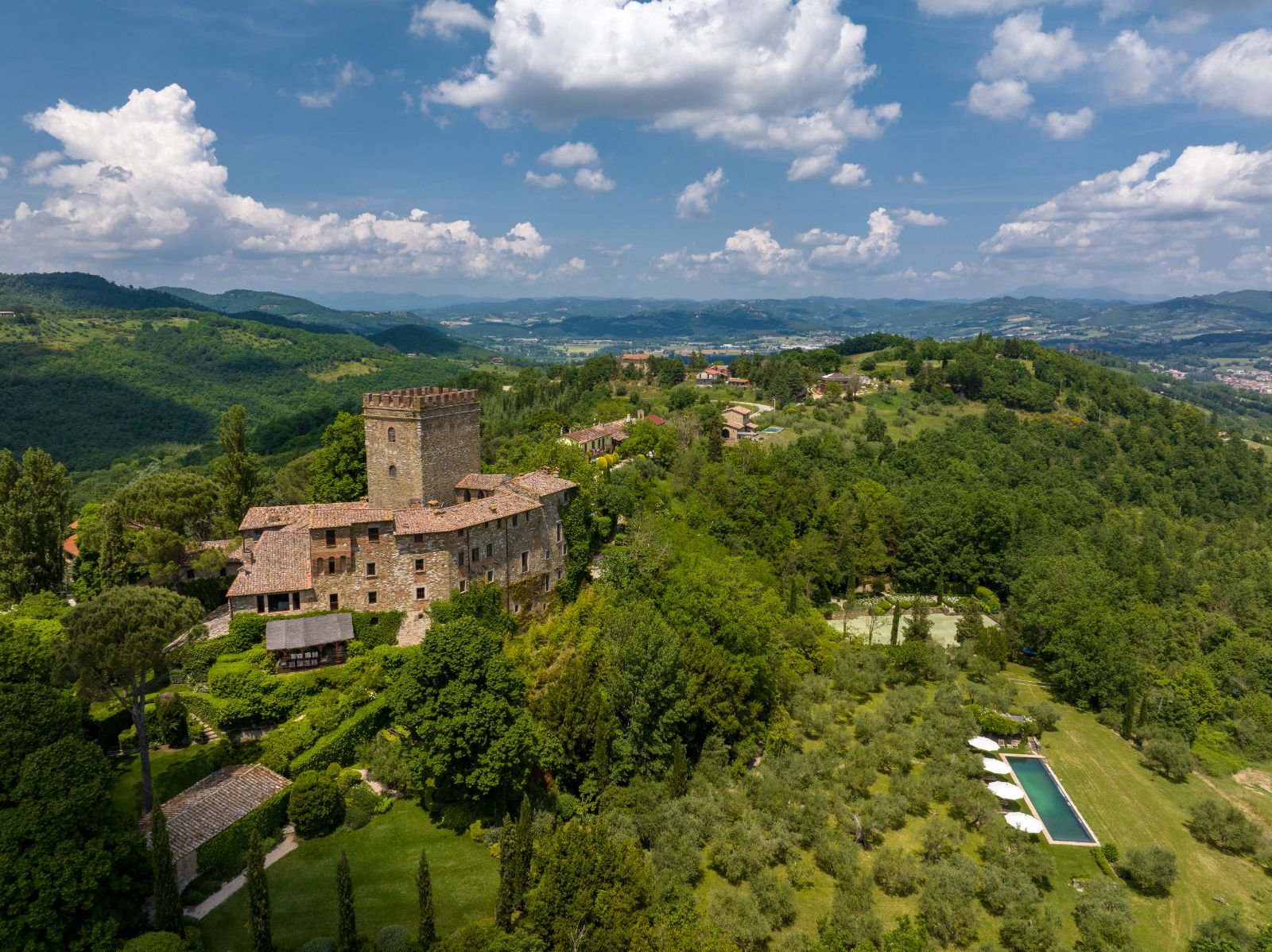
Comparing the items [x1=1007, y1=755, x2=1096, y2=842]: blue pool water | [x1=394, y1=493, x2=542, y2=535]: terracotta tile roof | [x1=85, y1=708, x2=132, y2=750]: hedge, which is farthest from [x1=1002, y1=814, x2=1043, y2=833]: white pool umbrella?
[x1=85, y1=708, x2=132, y2=750]: hedge

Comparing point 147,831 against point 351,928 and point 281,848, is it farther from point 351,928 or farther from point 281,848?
point 351,928

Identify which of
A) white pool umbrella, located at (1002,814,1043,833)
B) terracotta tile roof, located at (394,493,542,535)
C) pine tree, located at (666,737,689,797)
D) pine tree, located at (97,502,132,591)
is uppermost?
terracotta tile roof, located at (394,493,542,535)

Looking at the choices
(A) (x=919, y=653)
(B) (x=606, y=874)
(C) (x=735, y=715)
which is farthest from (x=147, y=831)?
(A) (x=919, y=653)

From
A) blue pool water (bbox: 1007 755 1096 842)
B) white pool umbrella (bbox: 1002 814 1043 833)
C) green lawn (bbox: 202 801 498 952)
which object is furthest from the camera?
blue pool water (bbox: 1007 755 1096 842)

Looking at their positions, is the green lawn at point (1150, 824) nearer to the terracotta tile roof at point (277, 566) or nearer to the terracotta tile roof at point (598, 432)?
the terracotta tile roof at point (277, 566)

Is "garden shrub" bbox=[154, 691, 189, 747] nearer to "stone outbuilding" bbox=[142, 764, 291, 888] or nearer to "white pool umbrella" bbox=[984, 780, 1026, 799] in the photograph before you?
"stone outbuilding" bbox=[142, 764, 291, 888]

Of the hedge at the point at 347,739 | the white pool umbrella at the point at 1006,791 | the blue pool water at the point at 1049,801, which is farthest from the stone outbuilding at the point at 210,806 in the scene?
the blue pool water at the point at 1049,801
